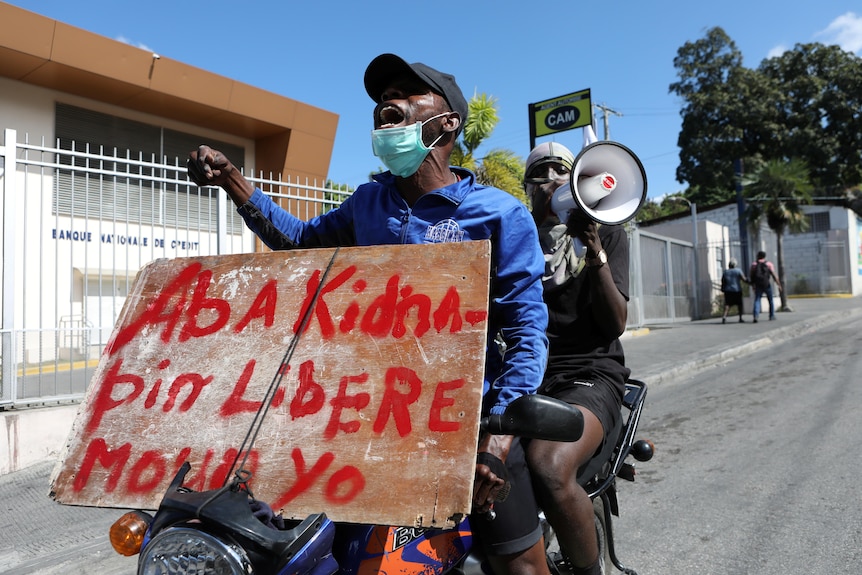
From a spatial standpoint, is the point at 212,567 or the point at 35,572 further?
the point at 35,572

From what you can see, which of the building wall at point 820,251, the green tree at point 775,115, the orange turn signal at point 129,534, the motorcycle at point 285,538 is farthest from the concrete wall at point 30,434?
the green tree at point 775,115

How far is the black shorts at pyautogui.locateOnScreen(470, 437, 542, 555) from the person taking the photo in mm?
1702

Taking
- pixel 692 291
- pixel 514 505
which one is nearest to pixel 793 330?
pixel 692 291

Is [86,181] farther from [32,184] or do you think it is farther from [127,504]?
[127,504]

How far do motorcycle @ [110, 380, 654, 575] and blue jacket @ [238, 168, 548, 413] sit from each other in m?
0.20

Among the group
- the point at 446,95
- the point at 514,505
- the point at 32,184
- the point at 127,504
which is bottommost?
the point at 514,505

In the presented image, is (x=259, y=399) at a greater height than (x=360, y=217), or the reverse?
(x=360, y=217)

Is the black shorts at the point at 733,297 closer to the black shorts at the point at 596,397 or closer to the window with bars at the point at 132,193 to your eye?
the window with bars at the point at 132,193

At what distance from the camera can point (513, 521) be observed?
1719mm

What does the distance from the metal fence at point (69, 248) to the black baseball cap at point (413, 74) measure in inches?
160

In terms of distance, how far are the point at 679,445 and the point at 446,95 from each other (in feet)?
15.5

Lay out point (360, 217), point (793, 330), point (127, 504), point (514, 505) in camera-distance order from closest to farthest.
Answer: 1. point (127, 504)
2. point (514, 505)
3. point (360, 217)
4. point (793, 330)

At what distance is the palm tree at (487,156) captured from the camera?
38.9 feet

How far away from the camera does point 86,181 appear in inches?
223
